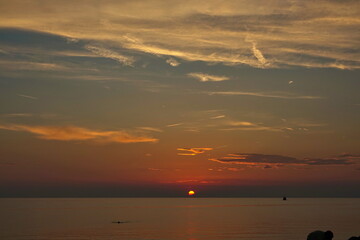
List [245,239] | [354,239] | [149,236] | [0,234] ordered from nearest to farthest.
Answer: [354,239]
[245,239]
[149,236]
[0,234]

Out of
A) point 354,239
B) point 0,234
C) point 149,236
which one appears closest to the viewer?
point 354,239

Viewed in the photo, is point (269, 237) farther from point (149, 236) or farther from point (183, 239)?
point (149, 236)

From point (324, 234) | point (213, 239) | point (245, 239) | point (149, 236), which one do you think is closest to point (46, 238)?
point (149, 236)

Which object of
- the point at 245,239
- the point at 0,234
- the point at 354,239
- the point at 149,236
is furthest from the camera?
the point at 0,234

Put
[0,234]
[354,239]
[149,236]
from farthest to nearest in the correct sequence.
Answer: [0,234]
[149,236]
[354,239]

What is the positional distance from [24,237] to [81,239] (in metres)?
13.6

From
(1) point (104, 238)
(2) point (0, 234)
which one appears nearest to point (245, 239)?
(1) point (104, 238)

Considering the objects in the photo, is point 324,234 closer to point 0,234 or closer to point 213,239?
point 213,239

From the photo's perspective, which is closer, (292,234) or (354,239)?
(354,239)

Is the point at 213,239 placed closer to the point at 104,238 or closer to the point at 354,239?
the point at 104,238

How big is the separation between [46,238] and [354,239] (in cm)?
7865

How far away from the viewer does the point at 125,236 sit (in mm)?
100000

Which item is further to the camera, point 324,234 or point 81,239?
point 81,239

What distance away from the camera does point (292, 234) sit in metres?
103
